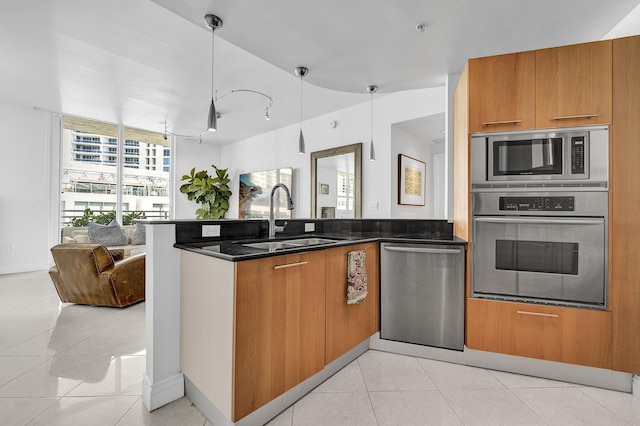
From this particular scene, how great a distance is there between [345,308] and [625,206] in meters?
1.80

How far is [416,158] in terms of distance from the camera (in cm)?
466

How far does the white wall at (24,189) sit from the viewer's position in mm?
4824

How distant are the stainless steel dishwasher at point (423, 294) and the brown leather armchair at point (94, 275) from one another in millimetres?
2800

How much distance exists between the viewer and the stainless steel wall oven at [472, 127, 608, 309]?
184 cm

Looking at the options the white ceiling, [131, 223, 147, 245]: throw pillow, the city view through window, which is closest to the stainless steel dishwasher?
the white ceiling

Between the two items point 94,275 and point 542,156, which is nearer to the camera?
point 542,156

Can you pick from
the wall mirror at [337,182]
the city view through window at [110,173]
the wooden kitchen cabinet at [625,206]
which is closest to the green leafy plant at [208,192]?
the city view through window at [110,173]

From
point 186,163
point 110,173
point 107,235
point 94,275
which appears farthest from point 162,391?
point 186,163

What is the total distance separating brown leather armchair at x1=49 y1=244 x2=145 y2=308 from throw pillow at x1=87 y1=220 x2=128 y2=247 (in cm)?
186

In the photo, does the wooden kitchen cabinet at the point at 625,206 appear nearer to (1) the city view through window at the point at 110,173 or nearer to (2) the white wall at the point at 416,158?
(2) the white wall at the point at 416,158

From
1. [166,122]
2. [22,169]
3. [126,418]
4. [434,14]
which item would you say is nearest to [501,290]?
[434,14]

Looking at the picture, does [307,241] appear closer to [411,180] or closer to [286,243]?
[286,243]

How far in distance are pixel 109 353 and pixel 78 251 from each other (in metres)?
1.37

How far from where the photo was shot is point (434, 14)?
196cm
